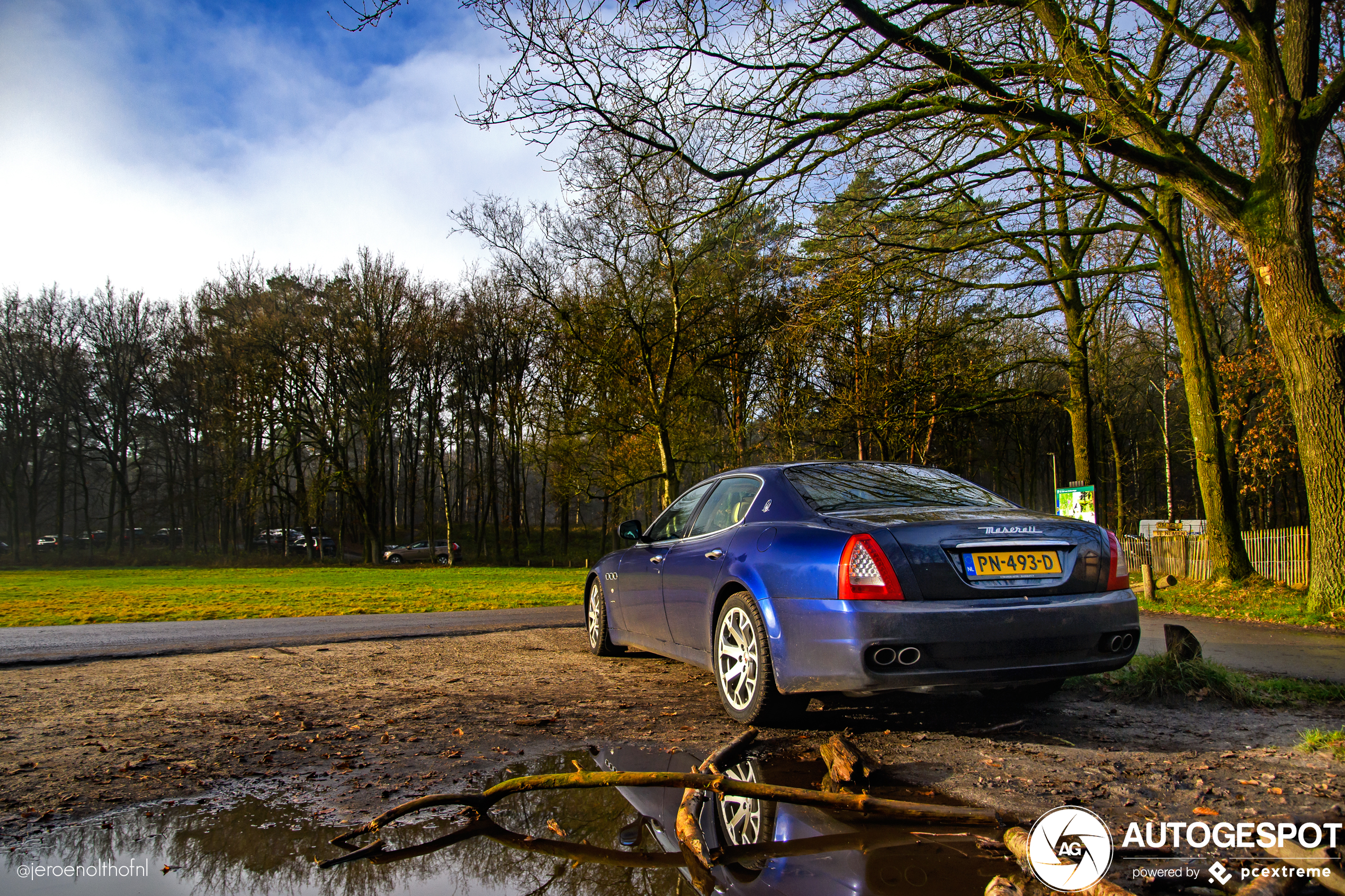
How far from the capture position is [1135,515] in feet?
135

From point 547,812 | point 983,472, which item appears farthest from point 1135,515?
point 547,812

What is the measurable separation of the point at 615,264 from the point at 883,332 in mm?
9400

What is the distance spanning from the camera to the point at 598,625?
22.9ft

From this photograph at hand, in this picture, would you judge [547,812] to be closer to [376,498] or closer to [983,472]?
[376,498]

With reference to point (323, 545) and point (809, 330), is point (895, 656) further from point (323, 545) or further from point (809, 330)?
point (323, 545)

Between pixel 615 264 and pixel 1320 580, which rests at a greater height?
pixel 615 264

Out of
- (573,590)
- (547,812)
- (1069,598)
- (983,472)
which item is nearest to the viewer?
(547,812)

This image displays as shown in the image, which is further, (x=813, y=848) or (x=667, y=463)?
(x=667, y=463)

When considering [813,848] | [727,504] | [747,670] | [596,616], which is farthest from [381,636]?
[813,848]

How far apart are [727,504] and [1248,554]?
656 inches

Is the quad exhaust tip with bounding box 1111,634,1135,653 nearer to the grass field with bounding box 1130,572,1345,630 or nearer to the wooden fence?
the grass field with bounding box 1130,572,1345,630

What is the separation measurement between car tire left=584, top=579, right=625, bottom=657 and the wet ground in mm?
663

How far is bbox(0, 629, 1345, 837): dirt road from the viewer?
315cm

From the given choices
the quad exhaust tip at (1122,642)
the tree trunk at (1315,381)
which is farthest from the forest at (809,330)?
the quad exhaust tip at (1122,642)
